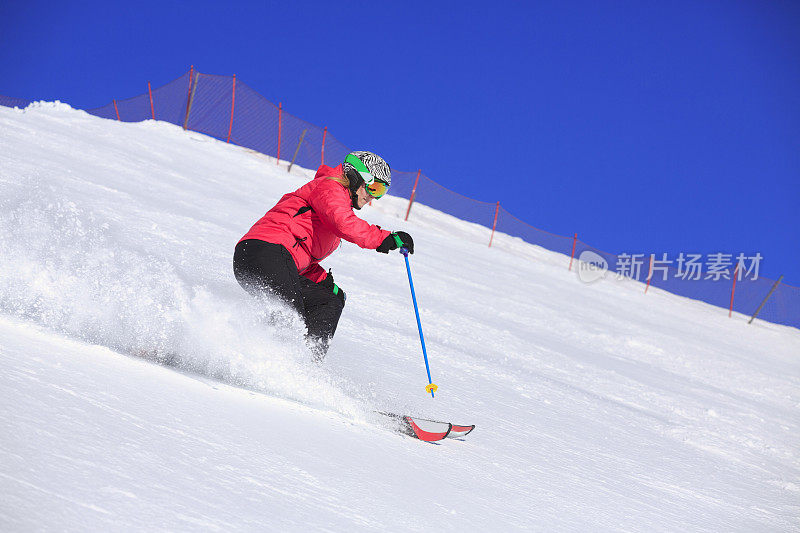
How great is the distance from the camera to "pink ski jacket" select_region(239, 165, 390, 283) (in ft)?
11.8

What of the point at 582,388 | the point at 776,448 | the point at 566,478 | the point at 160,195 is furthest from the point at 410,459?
the point at 160,195

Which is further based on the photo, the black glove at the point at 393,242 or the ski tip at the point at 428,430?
the black glove at the point at 393,242

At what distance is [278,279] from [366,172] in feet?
2.72

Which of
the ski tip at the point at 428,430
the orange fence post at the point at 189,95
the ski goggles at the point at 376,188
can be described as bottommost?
the ski tip at the point at 428,430

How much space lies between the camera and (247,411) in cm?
253

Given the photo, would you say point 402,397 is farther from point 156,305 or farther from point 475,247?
point 475,247

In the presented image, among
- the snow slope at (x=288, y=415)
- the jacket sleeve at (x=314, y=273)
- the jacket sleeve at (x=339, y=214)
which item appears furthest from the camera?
the jacket sleeve at (x=314, y=273)

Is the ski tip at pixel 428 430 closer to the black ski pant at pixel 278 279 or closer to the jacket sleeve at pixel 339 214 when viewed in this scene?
the black ski pant at pixel 278 279

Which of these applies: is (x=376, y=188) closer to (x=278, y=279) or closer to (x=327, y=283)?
(x=327, y=283)

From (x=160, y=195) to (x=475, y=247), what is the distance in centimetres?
988

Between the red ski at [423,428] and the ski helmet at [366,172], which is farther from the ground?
the ski helmet at [366,172]

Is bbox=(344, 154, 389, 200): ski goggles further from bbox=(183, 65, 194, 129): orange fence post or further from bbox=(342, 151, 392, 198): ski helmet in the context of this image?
bbox=(183, 65, 194, 129): orange fence post

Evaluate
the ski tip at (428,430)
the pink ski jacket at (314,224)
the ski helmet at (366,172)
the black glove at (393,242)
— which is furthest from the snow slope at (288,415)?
the ski helmet at (366,172)

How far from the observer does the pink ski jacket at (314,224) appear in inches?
142
